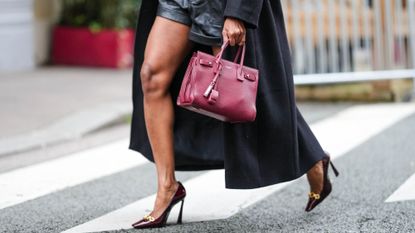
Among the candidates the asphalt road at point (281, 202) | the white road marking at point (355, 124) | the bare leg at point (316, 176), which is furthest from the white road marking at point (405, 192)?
the white road marking at point (355, 124)

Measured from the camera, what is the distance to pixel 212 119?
419 centimetres

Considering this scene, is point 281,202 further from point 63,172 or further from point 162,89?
point 63,172

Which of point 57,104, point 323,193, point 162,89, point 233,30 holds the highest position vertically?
point 233,30

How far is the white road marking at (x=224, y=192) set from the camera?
14.4 ft

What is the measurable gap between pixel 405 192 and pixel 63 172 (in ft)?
6.67

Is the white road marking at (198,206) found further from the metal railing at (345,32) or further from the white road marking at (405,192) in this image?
the metal railing at (345,32)

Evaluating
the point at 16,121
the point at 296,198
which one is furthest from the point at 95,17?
the point at 296,198

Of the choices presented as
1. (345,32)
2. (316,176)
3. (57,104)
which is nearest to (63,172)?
(316,176)

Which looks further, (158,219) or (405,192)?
(405,192)

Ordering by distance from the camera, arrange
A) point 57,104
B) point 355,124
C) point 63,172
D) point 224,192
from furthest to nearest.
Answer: point 57,104 → point 355,124 → point 63,172 → point 224,192

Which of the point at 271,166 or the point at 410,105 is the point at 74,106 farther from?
the point at 271,166

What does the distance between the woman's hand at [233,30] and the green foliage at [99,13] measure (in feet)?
25.1

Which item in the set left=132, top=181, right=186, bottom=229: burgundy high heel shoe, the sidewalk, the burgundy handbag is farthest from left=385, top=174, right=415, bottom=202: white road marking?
the sidewalk

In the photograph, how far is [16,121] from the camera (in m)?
7.79
